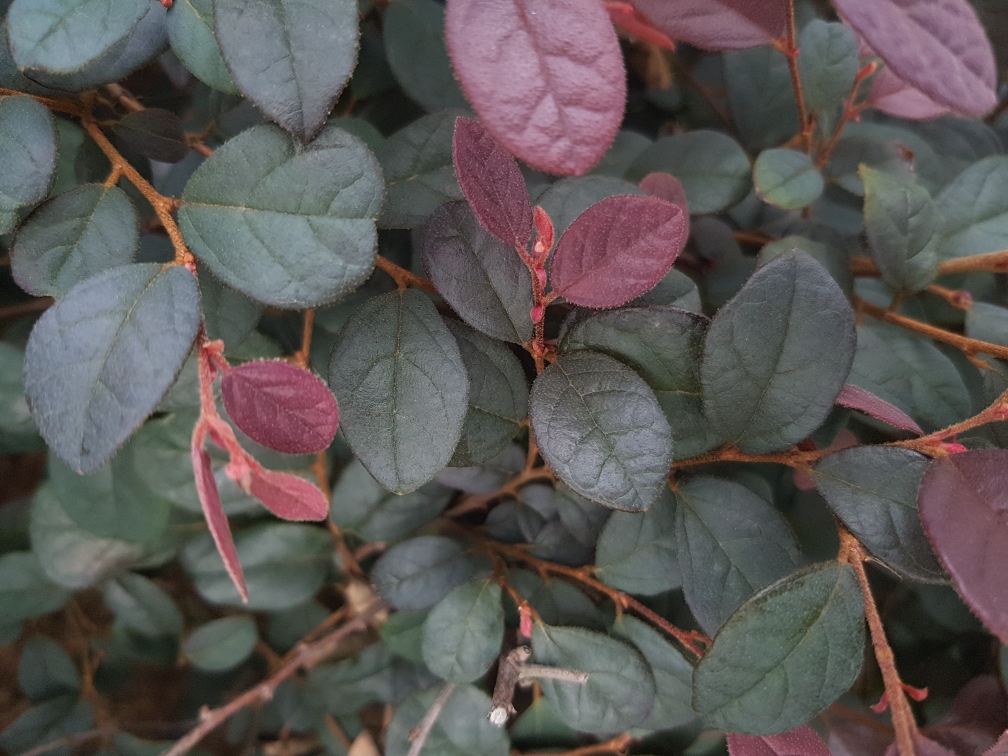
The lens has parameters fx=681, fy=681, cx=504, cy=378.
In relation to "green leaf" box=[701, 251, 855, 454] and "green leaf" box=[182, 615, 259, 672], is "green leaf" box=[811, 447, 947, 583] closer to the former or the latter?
"green leaf" box=[701, 251, 855, 454]

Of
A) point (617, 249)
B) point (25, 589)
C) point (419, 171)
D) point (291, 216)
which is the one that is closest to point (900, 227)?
point (617, 249)

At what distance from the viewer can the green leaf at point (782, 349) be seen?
0.49 m

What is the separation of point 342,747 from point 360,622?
0.18 metres

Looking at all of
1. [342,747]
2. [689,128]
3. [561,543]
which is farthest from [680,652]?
[689,128]

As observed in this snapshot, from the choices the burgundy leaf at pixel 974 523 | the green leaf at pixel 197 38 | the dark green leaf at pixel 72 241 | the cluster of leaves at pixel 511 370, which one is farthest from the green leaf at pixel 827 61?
the dark green leaf at pixel 72 241

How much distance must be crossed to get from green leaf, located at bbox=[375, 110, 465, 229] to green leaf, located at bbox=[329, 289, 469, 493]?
83mm

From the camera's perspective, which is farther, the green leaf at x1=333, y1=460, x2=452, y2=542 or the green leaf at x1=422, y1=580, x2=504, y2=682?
the green leaf at x1=333, y1=460, x2=452, y2=542

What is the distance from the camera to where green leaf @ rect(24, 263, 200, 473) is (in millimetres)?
421

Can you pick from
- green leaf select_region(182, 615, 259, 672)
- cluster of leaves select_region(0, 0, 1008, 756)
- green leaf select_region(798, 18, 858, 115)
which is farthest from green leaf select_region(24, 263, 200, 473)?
green leaf select_region(798, 18, 858, 115)

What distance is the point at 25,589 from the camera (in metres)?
0.90

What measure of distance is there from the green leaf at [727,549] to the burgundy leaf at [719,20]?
375 millimetres

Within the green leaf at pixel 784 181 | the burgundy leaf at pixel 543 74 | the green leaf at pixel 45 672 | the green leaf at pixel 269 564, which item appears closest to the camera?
the burgundy leaf at pixel 543 74

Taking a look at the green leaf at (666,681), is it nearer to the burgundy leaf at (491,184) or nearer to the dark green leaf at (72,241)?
the burgundy leaf at (491,184)

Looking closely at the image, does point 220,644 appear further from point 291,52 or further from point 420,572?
point 291,52
